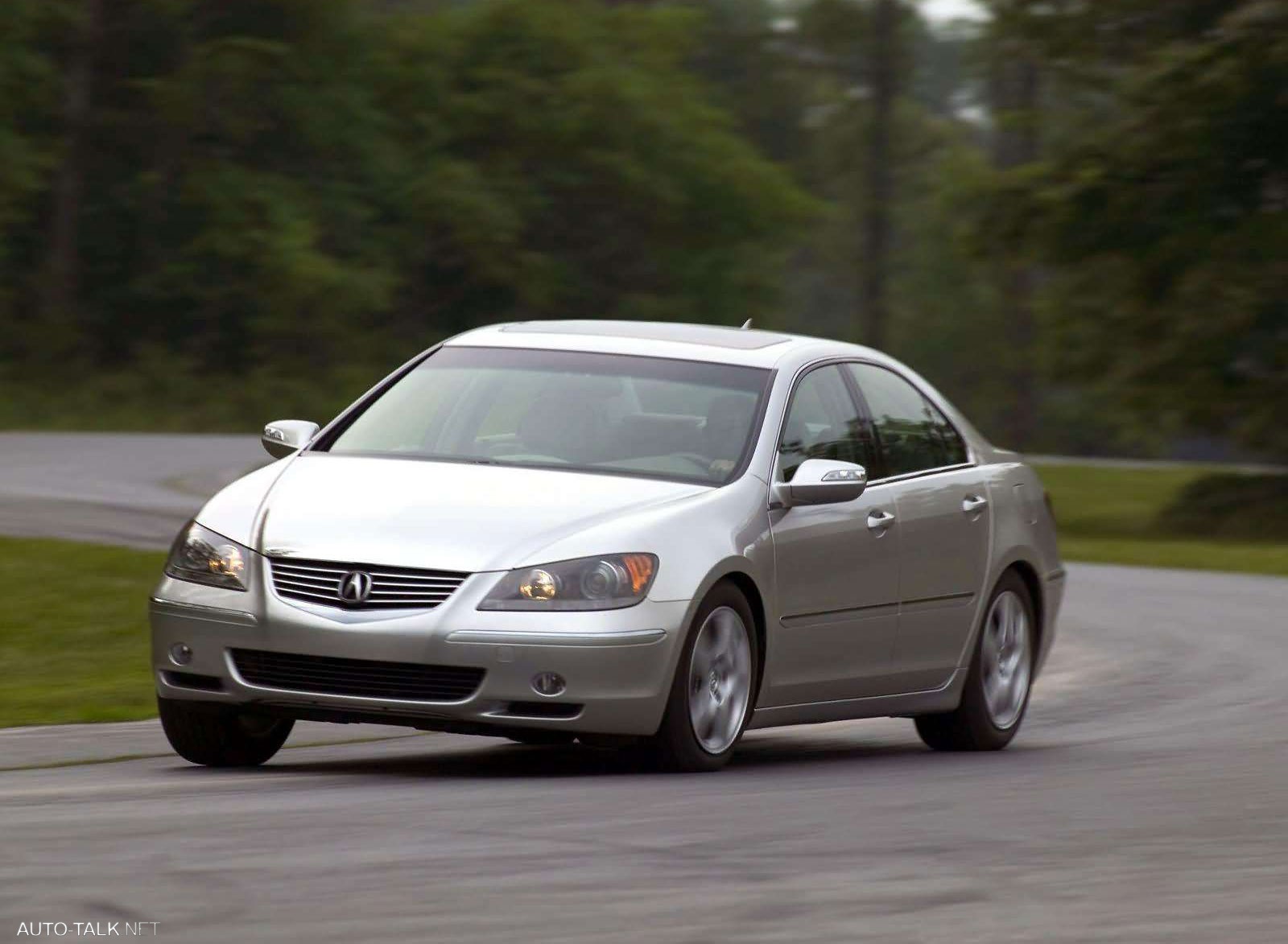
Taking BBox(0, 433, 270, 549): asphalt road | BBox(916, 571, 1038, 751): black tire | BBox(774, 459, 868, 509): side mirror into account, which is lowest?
BBox(0, 433, 270, 549): asphalt road

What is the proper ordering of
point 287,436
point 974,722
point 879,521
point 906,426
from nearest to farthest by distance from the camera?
point 287,436
point 879,521
point 906,426
point 974,722

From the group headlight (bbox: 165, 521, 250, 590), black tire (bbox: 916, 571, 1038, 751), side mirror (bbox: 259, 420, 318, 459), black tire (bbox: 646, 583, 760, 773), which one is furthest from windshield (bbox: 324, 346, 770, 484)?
black tire (bbox: 916, 571, 1038, 751)

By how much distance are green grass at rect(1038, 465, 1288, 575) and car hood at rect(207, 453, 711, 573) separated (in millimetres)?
18582

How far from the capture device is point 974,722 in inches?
411

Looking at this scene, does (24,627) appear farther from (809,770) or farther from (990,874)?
(990,874)

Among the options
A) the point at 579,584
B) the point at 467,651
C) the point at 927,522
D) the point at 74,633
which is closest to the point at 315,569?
the point at 467,651

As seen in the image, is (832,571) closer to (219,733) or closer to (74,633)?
(219,733)

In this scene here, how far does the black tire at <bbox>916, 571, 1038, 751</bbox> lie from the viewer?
10383mm

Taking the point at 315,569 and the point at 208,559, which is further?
the point at 208,559

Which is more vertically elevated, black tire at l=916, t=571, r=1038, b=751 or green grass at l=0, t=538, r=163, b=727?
black tire at l=916, t=571, r=1038, b=751

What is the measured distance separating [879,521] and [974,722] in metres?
1.30

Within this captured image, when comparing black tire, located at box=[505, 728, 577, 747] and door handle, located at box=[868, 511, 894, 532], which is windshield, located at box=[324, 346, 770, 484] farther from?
black tire, located at box=[505, 728, 577, 747]

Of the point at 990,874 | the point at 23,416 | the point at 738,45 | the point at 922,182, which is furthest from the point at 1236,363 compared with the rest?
the point at 922,182

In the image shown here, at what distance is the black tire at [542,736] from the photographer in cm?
816
